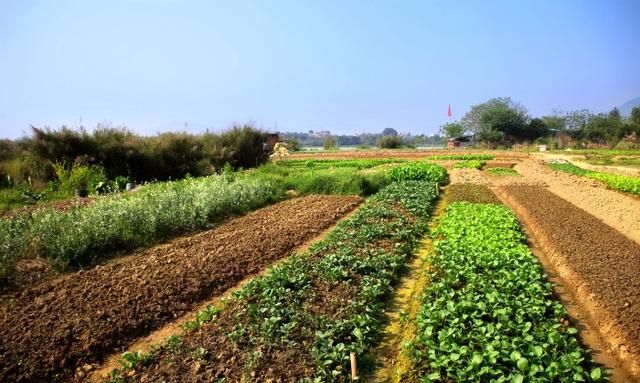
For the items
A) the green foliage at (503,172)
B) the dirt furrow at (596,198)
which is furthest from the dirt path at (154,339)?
the green foliage at (503,172)

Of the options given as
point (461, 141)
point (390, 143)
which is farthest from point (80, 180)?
point (461, 141)

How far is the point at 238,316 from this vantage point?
5.61 meters

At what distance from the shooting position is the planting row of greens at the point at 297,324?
14.9 ft

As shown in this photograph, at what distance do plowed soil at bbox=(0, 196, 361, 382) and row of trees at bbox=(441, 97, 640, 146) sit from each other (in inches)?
2323

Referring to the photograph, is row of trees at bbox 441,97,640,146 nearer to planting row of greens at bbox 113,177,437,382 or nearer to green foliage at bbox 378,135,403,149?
green foliage at bbox 378,135,403,149

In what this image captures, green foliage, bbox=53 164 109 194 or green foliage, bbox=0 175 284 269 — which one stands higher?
green foliage, bbox=53 164 109 194

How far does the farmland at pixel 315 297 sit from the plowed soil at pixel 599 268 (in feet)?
0.11

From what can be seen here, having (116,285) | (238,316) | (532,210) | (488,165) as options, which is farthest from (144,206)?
(488,165)

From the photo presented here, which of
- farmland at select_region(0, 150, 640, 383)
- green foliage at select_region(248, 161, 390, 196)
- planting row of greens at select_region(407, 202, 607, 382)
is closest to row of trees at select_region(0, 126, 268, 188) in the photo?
green foliage at select_region(248, 161, 390, 196)

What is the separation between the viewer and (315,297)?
6145mm

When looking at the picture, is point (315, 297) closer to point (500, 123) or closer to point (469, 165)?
point (469, 165)

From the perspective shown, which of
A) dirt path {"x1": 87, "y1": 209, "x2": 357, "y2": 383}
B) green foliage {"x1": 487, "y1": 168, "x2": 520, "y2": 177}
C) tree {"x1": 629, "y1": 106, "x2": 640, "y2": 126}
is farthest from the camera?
tree {"x1": 629, "y1": 106, "x2": 640, "y2": 126}

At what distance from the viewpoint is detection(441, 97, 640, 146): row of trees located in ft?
209

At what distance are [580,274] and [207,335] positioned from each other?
5934mm
